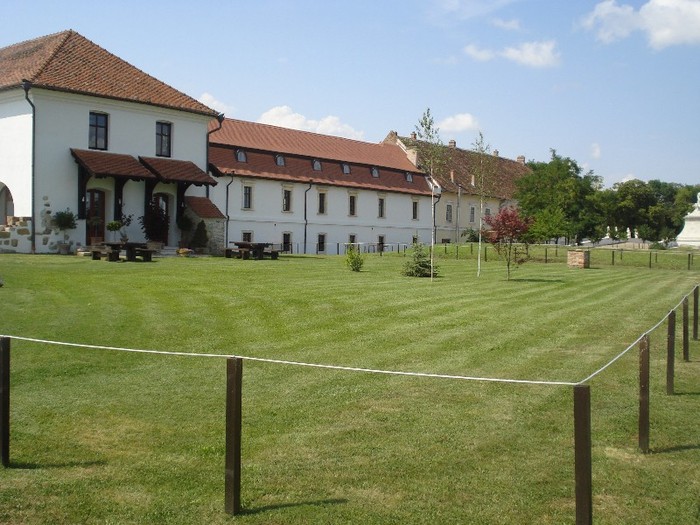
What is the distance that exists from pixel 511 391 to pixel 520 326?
5.00m

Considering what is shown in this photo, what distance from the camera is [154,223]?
33656mm

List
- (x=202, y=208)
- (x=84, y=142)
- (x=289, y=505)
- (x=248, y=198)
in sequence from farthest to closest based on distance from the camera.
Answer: (x=248, y=198), (x=202, y=208), (x=84, y=142), (x=289, y=505)

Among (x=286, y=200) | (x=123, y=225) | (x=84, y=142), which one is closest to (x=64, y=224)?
(x=123, y=225)

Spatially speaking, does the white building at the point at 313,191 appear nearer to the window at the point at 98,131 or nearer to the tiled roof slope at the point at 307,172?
the tiled roof slope at the point at 307,172

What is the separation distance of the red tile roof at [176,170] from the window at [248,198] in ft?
36.0

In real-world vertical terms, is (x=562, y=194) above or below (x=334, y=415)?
above

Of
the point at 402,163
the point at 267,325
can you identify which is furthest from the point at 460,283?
the point at 402,163

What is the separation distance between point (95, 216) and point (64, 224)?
6.34 feet

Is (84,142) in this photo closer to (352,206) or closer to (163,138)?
(163,138)

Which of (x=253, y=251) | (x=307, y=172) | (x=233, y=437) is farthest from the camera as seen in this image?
(x=307, y=172)

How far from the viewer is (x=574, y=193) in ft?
205

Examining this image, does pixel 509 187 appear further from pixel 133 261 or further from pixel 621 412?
pixel 621 412

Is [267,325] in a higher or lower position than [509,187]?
lower

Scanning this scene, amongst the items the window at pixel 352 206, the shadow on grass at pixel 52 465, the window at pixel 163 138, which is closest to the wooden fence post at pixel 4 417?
the shadow on grass at pixel 52 465
